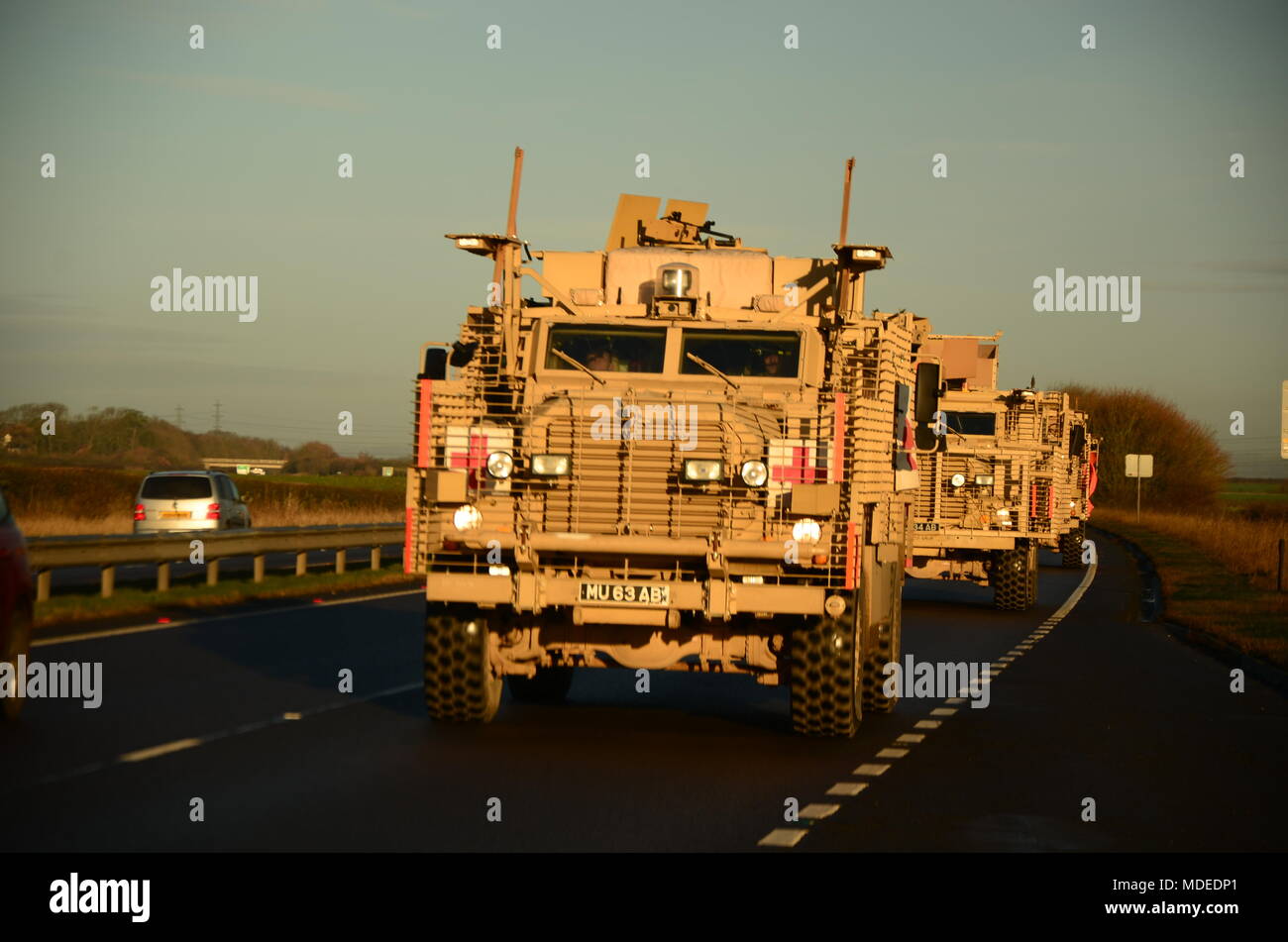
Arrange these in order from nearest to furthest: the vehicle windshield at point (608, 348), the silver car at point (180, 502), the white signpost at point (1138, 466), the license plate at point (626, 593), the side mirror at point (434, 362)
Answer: the license plate at point (626, 593) < the side mirror at point (434, 362) < the vehicle windshield at point (608, 348) < the silver car at point (180, 502) < the white signpost at point (1138, 466)

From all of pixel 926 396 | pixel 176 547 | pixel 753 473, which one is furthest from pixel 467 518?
pixel 176 547

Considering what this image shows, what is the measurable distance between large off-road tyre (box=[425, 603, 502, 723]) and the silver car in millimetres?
21595

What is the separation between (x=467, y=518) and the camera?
43.9ft

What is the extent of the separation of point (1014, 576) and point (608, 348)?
16549mm

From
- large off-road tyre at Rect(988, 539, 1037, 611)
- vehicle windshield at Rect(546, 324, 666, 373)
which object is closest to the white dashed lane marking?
vehicle windshield at Rect(546, 324, 666, 373)

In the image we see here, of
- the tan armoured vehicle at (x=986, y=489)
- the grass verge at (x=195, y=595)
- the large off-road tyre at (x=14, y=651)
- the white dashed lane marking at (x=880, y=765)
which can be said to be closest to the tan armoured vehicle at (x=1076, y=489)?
the tan armoured vehicle at (x=986, y=489)

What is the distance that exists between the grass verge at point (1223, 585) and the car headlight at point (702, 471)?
9.40 meters

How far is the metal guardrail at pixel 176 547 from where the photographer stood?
891 inches

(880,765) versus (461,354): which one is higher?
(461,354)

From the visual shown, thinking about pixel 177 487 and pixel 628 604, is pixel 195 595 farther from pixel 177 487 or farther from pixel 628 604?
pixel 628 604

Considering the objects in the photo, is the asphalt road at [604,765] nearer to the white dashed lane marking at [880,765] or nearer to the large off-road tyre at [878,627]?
the white dashed lane marking at [880,765]

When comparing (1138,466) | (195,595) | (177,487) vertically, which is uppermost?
(1138,466)

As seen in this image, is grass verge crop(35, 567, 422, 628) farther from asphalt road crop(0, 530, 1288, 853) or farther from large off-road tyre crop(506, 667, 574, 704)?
large off-road tyre crop(506, 667, 574, 704)
